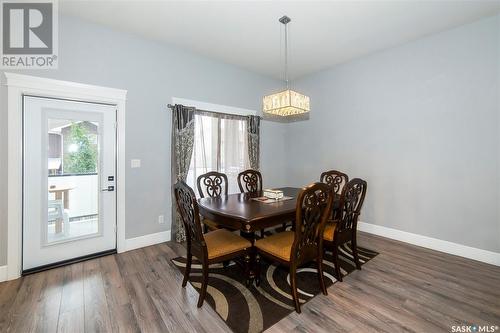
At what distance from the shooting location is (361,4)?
247 centimetres

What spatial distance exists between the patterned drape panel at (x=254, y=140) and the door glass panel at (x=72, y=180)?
98.7 inches

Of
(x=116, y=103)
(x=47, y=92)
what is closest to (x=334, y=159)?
(x=116, y=103)

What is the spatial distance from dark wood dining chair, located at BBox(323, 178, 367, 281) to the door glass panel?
289 cm

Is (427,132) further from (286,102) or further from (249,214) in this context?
(249,214)

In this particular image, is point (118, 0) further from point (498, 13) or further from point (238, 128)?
point (498, 13)

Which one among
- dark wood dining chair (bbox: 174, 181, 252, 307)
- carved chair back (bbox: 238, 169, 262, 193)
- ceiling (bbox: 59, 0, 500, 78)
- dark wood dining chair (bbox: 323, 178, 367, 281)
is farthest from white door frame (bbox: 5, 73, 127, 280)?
dark wood dining chair (bbox: 323, 178, 367, 281)

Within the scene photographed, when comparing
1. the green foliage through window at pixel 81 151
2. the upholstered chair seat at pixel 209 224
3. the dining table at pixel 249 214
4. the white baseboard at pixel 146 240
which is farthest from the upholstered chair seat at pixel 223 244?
the green foliage through window at pixel 81 151

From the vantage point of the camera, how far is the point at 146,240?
321 centimetres

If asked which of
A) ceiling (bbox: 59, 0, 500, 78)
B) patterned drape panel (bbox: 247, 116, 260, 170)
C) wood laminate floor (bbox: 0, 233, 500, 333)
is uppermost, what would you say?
ceiling (bbox: 59, 0, 500, 78)

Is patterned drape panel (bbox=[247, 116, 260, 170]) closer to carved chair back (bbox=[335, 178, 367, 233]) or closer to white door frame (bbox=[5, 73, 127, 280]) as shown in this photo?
carved chair back (bbox=[335, 178, 367, 233])

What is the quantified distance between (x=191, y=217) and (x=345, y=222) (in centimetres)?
163

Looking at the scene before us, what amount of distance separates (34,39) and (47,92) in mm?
608

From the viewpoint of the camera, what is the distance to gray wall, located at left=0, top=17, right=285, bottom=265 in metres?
2.64

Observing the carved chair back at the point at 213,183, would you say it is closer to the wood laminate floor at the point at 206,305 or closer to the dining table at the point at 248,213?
the dining table at the point at 248,213
